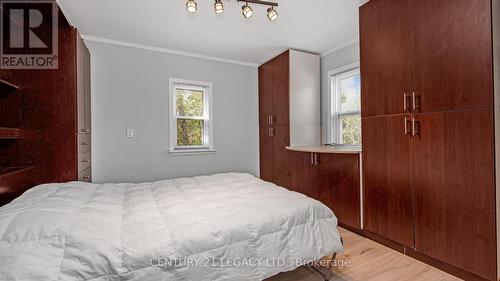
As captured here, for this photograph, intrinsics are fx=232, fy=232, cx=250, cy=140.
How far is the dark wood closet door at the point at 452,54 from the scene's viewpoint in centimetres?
150

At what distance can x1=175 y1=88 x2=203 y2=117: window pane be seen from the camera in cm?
357

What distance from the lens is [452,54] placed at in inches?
65.0

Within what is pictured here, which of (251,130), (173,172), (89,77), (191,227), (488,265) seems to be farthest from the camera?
(251,130)

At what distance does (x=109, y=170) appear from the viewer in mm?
3062

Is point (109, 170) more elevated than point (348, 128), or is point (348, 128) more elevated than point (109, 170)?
point (348, 128)

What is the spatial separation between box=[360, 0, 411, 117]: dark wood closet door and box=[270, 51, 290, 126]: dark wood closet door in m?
1.21

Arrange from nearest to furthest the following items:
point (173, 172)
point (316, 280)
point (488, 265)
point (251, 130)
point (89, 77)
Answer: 1. point (488, 265)
2. point (316, 280)
3. point (89, 77)
4. point (173, 172)
5. point (251, 130)

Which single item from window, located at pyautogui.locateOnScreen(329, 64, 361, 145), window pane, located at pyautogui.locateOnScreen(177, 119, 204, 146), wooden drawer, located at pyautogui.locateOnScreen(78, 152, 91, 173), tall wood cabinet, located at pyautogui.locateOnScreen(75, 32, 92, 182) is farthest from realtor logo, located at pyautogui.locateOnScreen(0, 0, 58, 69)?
window, located at pyautogui.locateOnScreen(329, 64, 361, 145)

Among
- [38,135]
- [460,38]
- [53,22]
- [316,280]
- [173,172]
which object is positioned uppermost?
[53,22]

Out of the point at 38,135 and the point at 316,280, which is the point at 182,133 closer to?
the point at 38,135

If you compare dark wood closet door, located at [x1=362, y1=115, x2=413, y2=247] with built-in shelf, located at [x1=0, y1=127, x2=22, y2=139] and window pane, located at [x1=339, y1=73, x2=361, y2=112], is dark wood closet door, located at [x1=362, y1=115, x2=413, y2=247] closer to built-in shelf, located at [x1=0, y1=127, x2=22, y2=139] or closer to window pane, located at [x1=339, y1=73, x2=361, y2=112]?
window pane, located at [x1=339, y1=73, x2=361, y2=112]

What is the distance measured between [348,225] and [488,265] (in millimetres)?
1140

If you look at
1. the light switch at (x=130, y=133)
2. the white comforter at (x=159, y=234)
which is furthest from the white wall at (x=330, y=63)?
the light switch at (x=130, y=133)

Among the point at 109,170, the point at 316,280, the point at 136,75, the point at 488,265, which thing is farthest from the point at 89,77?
the point at 488,265
